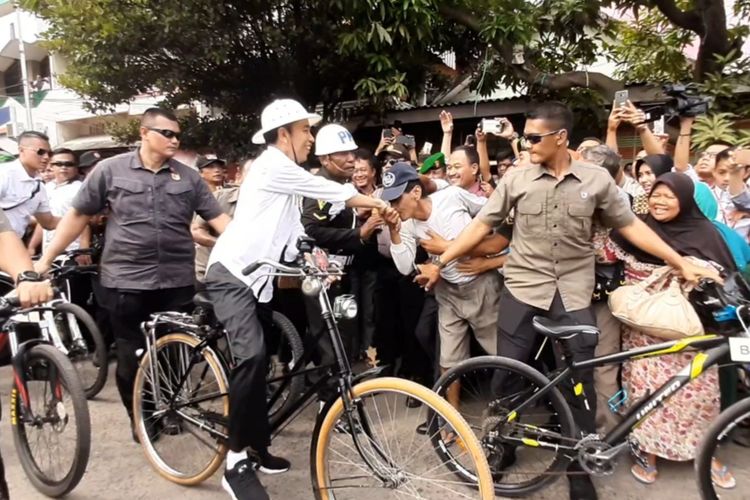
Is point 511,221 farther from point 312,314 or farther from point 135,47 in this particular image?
point 135,47

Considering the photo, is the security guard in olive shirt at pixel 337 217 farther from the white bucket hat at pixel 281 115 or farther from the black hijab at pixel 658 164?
the black hijab at pixel 658 164

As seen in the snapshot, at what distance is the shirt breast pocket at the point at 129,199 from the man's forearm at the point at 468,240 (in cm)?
173

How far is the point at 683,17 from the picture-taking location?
645 centimetres

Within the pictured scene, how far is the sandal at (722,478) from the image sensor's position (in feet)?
7.86

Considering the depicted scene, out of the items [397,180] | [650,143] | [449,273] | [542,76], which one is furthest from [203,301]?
[542,76]

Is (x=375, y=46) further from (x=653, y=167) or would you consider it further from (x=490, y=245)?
(x=490, y=245)

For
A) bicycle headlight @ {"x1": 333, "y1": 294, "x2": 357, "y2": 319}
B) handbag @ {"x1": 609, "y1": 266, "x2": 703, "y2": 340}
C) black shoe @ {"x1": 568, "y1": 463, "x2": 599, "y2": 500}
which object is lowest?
black shoe @ {"x1": 568, "y1": 463, "x2": 599, "y2": 500}

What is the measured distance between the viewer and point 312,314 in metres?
3.21

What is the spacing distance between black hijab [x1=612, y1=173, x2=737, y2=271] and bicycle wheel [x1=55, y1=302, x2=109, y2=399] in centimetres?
389

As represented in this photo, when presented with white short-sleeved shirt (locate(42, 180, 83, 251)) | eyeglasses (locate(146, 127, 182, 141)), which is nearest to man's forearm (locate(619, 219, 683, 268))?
eyeglasses (locate(146, 127, 182, 141))

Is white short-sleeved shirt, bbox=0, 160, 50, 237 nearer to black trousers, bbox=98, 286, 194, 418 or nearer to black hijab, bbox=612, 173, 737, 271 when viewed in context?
black trousers, bbox=98, 286, 194, 418

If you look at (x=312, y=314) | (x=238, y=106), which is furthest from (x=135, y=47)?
(x=312, y=314)

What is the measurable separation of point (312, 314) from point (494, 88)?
21.2 ft

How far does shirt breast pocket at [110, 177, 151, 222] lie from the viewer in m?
3.09
